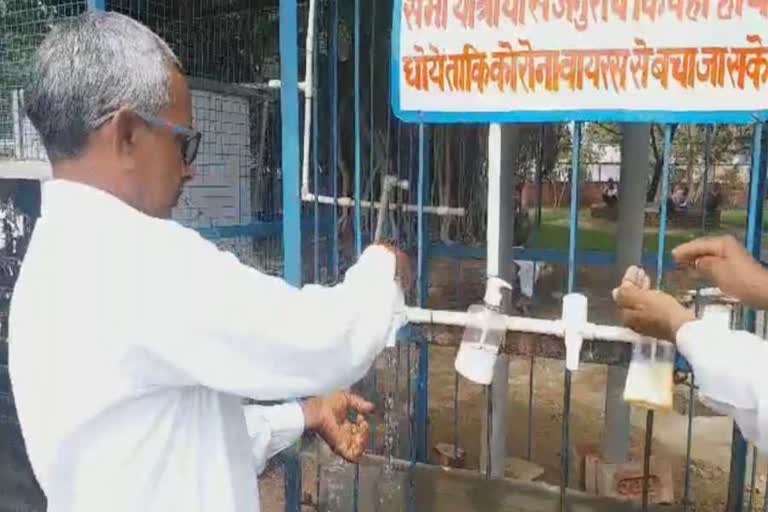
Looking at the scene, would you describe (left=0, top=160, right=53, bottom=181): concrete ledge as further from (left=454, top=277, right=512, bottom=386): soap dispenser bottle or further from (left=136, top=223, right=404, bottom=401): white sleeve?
(left=136, top=223, right=404, bottom=401): white sleeve

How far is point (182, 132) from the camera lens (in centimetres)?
124

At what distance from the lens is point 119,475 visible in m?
1.23

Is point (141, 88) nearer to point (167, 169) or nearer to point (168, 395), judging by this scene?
point (167, 169)

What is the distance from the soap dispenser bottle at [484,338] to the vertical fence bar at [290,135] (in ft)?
1.86

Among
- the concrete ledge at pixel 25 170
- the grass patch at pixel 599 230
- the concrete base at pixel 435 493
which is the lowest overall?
the concrete base at pixel 435 493

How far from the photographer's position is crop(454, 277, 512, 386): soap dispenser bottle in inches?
66.9

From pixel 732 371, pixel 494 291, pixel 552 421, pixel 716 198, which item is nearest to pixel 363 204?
pixel 494 291

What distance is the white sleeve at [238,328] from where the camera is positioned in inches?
43.8

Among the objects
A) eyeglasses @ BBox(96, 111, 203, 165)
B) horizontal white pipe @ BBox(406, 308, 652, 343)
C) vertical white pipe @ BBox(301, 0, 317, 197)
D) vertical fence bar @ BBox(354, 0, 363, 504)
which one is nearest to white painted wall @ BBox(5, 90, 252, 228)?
vertical white pipe @ BBox(301, 0, 317, 197)

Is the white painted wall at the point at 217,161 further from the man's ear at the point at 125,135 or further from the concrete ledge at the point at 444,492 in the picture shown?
the man's ear at the point at 125,135

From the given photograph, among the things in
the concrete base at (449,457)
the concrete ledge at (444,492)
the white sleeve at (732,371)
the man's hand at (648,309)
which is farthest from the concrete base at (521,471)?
the white sleeve at (732,371)

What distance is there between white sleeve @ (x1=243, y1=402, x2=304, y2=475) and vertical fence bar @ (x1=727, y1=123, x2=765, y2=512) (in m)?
0.98

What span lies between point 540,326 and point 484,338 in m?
0.14

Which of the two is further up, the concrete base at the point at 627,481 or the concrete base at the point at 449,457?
the concrete base at the point at 627,481
